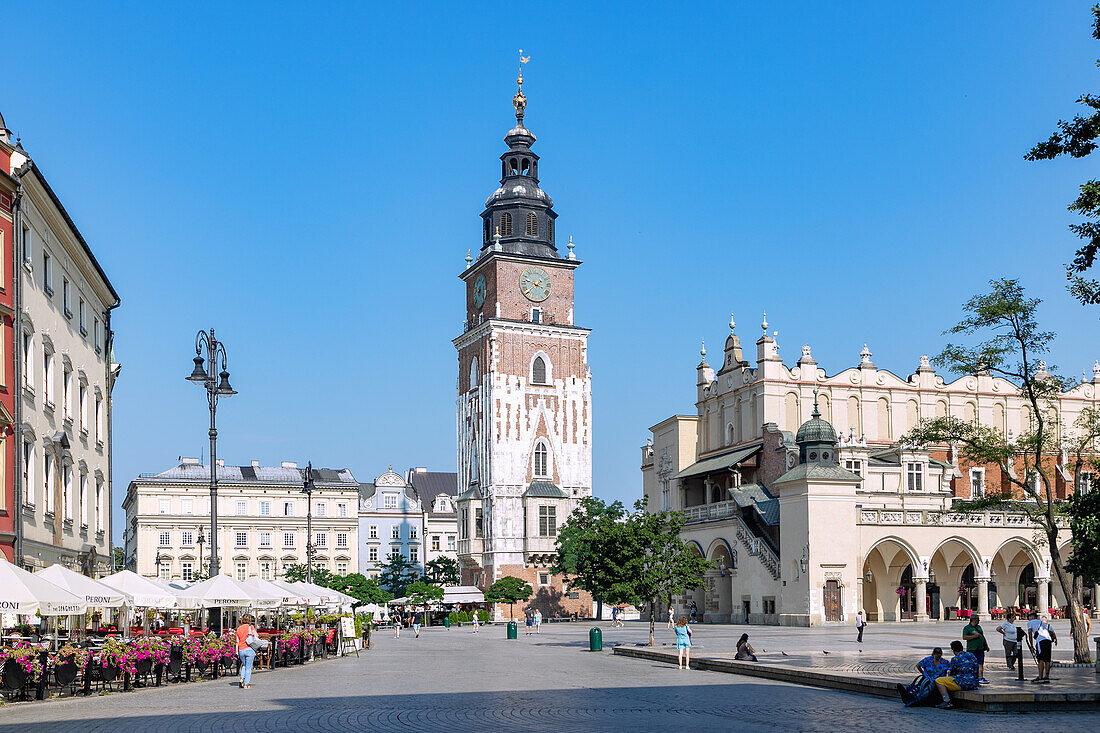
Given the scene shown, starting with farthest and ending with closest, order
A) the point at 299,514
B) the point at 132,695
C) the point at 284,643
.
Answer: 1. the point at 299,514
2. the point at 284,643
3. the point at 132,695

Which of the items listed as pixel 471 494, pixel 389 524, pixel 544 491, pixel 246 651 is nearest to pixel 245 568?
pixel 389 524

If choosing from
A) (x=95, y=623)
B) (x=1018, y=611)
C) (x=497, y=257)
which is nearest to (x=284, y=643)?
(x=95, y=623)

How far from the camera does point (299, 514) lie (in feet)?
356

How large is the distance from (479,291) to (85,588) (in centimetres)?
7718

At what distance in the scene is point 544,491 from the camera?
9544cm

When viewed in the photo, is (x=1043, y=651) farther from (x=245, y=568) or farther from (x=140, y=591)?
(x=245, y=568)

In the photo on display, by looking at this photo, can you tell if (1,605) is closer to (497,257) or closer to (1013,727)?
→ (1013,727)

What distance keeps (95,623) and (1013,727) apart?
95.7ft

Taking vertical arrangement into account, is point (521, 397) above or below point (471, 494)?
above

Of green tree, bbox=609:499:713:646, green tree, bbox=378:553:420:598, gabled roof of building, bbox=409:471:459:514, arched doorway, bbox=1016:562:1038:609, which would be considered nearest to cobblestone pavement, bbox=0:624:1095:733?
green tree, bbox=609:499:713:646

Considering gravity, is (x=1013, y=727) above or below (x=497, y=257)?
below

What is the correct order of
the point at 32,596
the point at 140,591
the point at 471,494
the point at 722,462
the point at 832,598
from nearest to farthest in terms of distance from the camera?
the point at 32,596, the point at 140,591, the point at 832,598, the point at 722,462, the point at 471,494

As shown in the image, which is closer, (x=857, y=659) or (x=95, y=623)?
(x=857, y=659)

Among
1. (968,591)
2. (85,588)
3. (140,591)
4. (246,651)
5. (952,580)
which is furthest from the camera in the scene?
(968,591)
